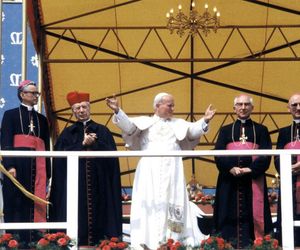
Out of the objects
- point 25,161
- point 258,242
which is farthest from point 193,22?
point 258,242

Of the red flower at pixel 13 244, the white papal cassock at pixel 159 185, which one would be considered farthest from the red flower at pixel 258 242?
the red flower at pixel 13 244

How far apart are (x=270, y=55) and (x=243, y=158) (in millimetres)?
10072

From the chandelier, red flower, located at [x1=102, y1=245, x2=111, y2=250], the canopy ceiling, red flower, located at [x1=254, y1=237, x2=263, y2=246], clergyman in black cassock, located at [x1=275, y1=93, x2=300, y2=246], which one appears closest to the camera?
red flower, located at [x1=102, y1=245, x2=111, y2=250]

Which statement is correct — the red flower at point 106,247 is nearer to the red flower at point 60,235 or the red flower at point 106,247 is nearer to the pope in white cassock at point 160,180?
the red flower at point 60,235

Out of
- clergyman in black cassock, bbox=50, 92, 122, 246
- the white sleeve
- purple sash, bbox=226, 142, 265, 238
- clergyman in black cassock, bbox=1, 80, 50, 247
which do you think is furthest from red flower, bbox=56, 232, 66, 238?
purple sash, bbox=226, 142, 265, 238

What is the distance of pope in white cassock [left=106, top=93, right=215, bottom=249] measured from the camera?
13.0 m

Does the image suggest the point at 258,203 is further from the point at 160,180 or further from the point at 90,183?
the point at 90,183

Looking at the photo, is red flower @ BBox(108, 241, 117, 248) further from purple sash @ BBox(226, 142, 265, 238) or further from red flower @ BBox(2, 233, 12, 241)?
purple sash @ BBox(226, 142, 265, 238)

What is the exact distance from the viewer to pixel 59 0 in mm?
21578

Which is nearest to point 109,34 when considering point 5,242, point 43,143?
point 43,143

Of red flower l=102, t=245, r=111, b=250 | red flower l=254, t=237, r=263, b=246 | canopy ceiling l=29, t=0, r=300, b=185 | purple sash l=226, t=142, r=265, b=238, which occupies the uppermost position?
canopy ceiling l=29, t=0, r=300, b=185

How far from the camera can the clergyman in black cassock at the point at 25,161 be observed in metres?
13.4

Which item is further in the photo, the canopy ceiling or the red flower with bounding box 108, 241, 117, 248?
the canopy ceiling

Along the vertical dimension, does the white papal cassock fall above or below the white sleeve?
below
